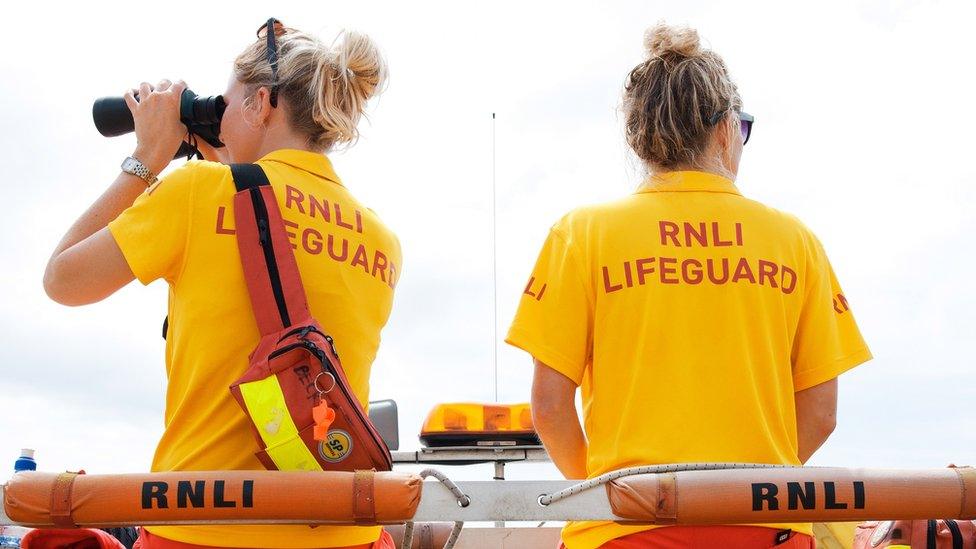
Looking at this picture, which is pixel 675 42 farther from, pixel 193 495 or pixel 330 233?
pixel 193 495

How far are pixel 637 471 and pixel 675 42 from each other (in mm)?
1265

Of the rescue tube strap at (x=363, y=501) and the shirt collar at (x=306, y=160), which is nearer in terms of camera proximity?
the rescue tube strap at (x=363, y=501)

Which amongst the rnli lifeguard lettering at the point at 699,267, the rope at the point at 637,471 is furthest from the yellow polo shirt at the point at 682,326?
the rope at the point at 637,471

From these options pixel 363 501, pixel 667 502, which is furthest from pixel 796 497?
pixel 363 501

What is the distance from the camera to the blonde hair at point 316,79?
10.3ft

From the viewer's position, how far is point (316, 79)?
313cm

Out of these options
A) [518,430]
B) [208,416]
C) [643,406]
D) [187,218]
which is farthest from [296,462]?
[518,430]

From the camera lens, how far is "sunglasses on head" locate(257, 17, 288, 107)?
3146mm

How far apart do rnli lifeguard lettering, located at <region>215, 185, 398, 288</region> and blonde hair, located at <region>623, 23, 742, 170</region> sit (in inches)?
30.1

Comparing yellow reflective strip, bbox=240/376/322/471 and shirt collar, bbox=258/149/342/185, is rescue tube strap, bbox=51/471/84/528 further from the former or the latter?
shirt collar, bbox=258/149/342/185

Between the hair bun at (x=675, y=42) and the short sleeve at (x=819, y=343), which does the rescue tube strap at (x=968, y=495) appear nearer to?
the short sleeve at (x=819, y=343)

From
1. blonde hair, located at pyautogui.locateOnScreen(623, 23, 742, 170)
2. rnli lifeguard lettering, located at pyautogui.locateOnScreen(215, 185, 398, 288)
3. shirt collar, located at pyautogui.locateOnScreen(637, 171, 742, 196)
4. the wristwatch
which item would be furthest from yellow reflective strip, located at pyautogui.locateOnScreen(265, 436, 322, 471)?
blonde hair, located at pyautogui.locateOnScreen(623, 23, 742, 170)

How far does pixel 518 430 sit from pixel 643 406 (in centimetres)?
192

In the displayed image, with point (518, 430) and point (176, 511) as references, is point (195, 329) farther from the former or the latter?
point (518, 430)
